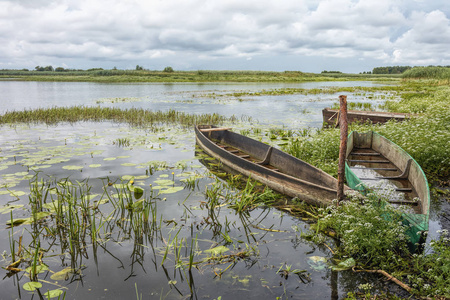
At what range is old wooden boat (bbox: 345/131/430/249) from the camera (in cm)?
437

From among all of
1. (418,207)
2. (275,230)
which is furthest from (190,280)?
(418,207)

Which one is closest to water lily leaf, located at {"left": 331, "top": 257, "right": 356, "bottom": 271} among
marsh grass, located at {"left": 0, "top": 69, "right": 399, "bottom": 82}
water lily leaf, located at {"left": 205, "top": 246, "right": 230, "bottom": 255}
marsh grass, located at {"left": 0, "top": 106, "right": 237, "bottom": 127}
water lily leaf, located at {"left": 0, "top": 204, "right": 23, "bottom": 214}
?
water lily leaf, located at {"left": 205, "top": 246, "right": 230, "bottom": 255}

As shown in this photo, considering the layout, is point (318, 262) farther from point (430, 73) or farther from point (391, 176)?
point (430, 73)

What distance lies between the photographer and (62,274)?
433 cm

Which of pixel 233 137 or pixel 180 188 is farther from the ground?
pixel 233 137

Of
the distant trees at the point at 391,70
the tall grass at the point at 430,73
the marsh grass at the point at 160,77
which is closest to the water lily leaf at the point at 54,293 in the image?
the tall grass at the point at 430,73

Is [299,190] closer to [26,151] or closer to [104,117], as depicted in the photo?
[26,151]

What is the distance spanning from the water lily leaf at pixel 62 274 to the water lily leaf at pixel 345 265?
379 cm

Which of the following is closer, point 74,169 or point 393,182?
point 393,182

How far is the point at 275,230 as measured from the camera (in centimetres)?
565

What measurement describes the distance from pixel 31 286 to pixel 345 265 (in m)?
4.22

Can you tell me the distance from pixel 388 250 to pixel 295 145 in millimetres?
5471

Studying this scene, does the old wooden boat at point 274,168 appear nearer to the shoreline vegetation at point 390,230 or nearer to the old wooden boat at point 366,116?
the shoreline vegetation at point 390,230

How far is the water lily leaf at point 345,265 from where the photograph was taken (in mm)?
4309
